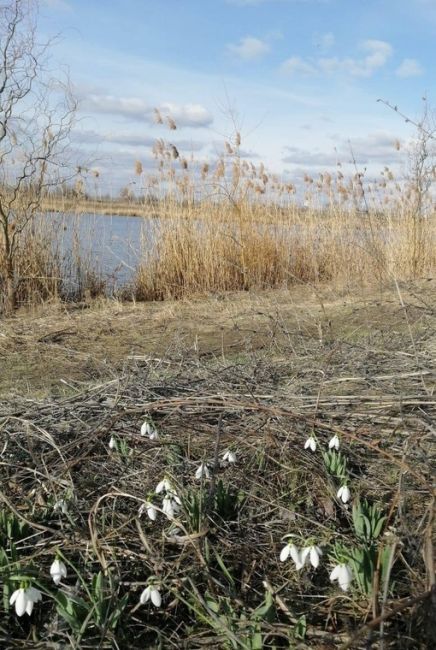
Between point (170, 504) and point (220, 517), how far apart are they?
0.19m

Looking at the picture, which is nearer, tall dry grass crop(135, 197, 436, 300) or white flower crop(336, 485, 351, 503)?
white flower crop(336, 485, 351, 503)

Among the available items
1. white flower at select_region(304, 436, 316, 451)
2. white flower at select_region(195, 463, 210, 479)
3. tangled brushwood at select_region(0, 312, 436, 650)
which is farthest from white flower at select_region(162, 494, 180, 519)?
white flower at select_region(304, 436, 316, 451)

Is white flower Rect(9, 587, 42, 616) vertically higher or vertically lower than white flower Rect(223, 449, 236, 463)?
lower

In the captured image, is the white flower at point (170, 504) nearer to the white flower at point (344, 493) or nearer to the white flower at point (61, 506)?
the white flower at point (61, 506)

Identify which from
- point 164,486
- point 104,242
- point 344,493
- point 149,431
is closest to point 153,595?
point 164,486

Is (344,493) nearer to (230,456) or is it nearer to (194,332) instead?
(230,456)

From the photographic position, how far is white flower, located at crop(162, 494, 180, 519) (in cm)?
195

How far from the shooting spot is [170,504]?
6.48ft

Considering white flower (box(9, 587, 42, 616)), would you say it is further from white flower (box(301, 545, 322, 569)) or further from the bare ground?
the bare ground

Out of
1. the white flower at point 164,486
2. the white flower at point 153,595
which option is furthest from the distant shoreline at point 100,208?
the white flower at point 153,595

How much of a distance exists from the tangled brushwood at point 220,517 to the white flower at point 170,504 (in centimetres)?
1

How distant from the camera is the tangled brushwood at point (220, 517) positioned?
1679 millimetres

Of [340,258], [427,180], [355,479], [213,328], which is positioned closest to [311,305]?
[213,328]

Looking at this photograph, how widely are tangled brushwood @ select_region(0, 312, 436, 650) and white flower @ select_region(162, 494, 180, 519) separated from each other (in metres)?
0.01
